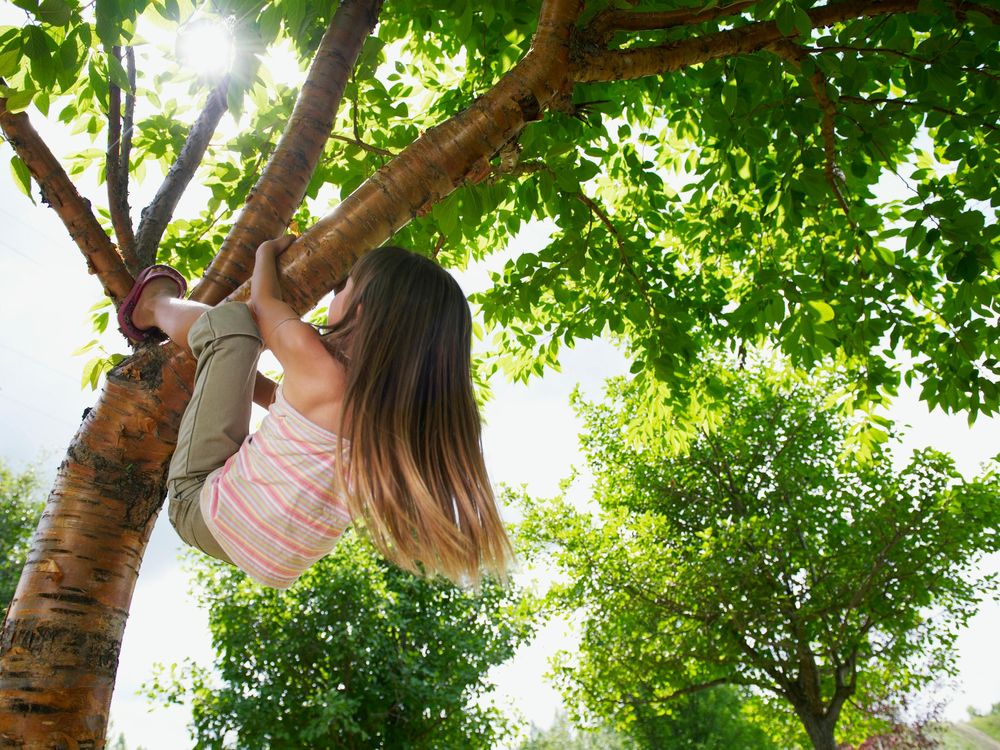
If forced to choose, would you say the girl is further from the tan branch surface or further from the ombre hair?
the tan branch surface

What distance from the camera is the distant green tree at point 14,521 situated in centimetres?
2222

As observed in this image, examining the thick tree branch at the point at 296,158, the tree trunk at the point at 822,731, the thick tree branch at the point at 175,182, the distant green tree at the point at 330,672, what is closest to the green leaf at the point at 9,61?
the thick tree branch at the point at 175,182

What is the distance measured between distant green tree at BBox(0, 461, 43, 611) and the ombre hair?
2481 cm

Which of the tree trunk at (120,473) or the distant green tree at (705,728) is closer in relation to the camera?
the tree trunk at (120,473)

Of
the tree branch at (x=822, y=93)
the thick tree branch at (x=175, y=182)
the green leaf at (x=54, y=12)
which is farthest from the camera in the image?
the tree branch at (x=822, y=93)

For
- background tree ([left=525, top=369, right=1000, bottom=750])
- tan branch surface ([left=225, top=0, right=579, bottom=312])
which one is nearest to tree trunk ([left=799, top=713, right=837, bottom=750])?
background tree ([left=525, top=369, right=1000, bottom=750])

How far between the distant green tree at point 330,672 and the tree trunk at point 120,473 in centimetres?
1332

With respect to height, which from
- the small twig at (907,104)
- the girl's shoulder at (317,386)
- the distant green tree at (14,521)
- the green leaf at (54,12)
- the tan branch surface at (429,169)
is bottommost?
the girl's shoulder at (317,386)

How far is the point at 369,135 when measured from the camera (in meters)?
4.74

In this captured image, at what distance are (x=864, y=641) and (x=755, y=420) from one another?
6.20m

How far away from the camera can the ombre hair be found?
2020mm

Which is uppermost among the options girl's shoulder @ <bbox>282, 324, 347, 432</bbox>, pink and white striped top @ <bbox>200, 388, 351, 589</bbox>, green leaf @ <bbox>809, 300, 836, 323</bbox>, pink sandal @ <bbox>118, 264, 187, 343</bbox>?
green leaf @ <bbox>809, 300, 836, 323</bbox>

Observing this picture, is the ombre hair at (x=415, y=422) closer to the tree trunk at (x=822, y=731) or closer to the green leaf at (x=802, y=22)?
the green leaf at (x=802, y=22)

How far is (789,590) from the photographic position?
14.8 meters
